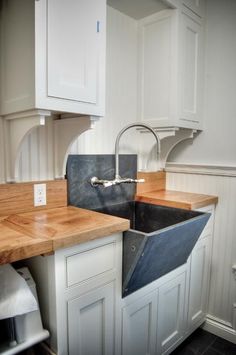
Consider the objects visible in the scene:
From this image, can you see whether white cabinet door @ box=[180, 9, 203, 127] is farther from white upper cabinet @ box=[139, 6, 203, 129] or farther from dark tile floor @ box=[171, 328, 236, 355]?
dark tile floor @ box=[171, 328, 236, 355]

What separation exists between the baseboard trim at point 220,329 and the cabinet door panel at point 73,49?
1.75 m

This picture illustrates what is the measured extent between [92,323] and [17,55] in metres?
1.12

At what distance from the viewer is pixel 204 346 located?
180 centimetres

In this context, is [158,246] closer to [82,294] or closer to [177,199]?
[82,294]

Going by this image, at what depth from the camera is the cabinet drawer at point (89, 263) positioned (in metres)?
0.99

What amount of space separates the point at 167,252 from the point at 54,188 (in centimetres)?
65

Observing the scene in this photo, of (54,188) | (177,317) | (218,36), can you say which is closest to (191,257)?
(177,317)

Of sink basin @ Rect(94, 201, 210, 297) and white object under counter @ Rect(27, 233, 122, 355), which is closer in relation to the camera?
white object under counter @ Rect(27, 233, 122, 355)

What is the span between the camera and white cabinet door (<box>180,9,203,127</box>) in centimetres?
174

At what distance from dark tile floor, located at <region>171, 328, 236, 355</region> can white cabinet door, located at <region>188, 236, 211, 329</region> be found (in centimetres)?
12

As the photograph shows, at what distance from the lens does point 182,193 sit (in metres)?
1.98

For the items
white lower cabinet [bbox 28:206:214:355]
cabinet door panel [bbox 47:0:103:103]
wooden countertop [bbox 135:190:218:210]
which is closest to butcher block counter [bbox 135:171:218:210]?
wooden countertop [bbox 135:190:218:210]

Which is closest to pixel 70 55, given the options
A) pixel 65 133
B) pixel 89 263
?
pixel 65 133

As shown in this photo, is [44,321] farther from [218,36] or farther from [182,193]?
[218,36]
